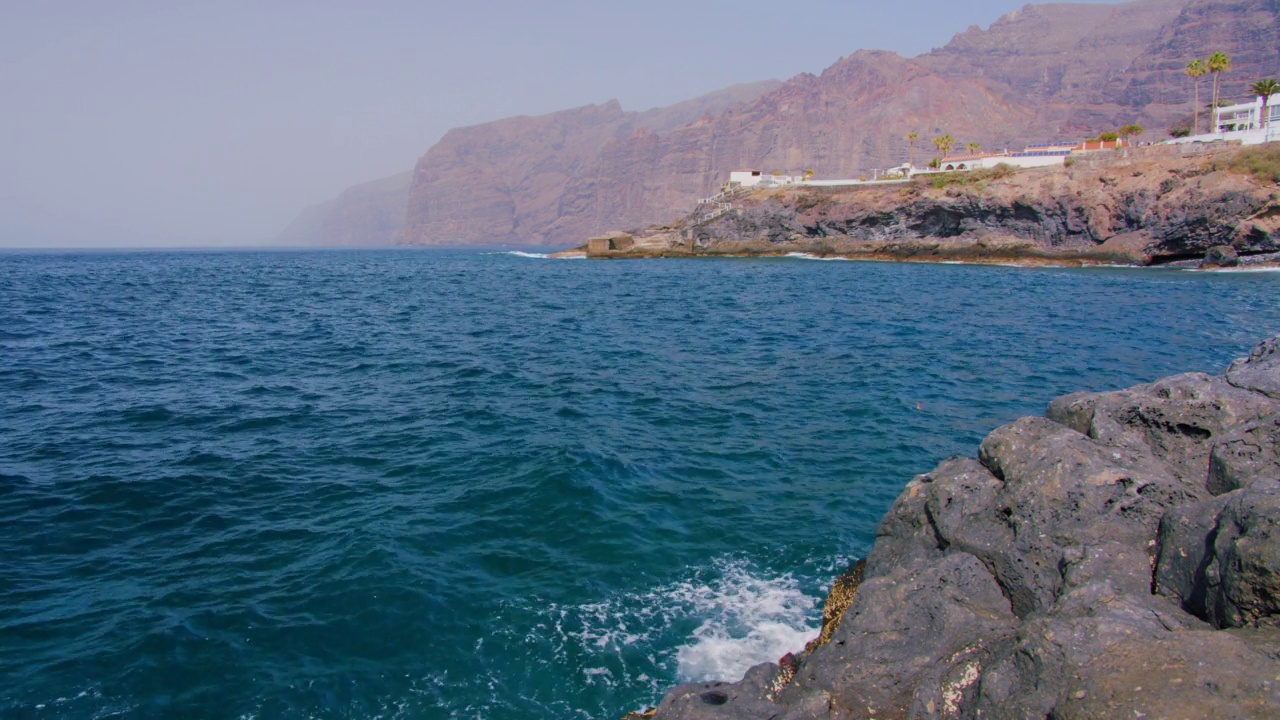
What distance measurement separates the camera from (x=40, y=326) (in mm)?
37094

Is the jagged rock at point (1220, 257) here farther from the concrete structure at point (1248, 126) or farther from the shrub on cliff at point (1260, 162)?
the concrete structure at point (1248, 126)

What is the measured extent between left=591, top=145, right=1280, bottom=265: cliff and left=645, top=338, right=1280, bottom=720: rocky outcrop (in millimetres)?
65543

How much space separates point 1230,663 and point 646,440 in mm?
14220

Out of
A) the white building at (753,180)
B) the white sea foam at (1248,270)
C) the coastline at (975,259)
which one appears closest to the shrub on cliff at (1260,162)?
the coastline at (975,259)

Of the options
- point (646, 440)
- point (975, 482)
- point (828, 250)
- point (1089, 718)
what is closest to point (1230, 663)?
point (1089, 718)

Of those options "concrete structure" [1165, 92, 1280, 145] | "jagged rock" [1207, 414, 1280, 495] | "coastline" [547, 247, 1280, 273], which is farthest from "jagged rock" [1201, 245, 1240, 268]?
"jagged rock" [1207, 414, 1280, 495]

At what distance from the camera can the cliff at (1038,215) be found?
2392 inches

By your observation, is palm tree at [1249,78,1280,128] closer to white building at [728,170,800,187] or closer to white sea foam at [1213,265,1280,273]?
white sea foam at [1213,265,1280,273]

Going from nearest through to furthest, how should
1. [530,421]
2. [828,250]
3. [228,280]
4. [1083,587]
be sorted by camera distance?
[1083,587] → [530,421] → [228,280] → [828,250]

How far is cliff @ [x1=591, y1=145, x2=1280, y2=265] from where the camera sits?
60.8 metres

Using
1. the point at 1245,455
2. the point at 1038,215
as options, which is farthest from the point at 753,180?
the point at 1245,455

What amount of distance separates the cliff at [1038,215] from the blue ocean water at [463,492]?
112ft

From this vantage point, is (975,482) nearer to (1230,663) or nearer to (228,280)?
(1230,663)

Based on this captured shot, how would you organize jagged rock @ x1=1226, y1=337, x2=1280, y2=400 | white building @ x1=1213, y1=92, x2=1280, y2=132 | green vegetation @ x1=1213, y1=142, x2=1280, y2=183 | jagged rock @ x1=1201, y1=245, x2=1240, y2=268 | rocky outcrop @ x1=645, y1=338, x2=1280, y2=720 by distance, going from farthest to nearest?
white building @ x1=1213, y1=92, x2=1280, y2=132, jagged rock @ x1=1201, y1=245, x2=1240, y2=268, green vegetation @ x1=1213, y1=142, x2=1280, y2=183, jagged rock @ x1=1226, y1=337, x2=1280, y2=400, rocky outcrop @ x1=645, y1=338, x2=1280, y2=720
